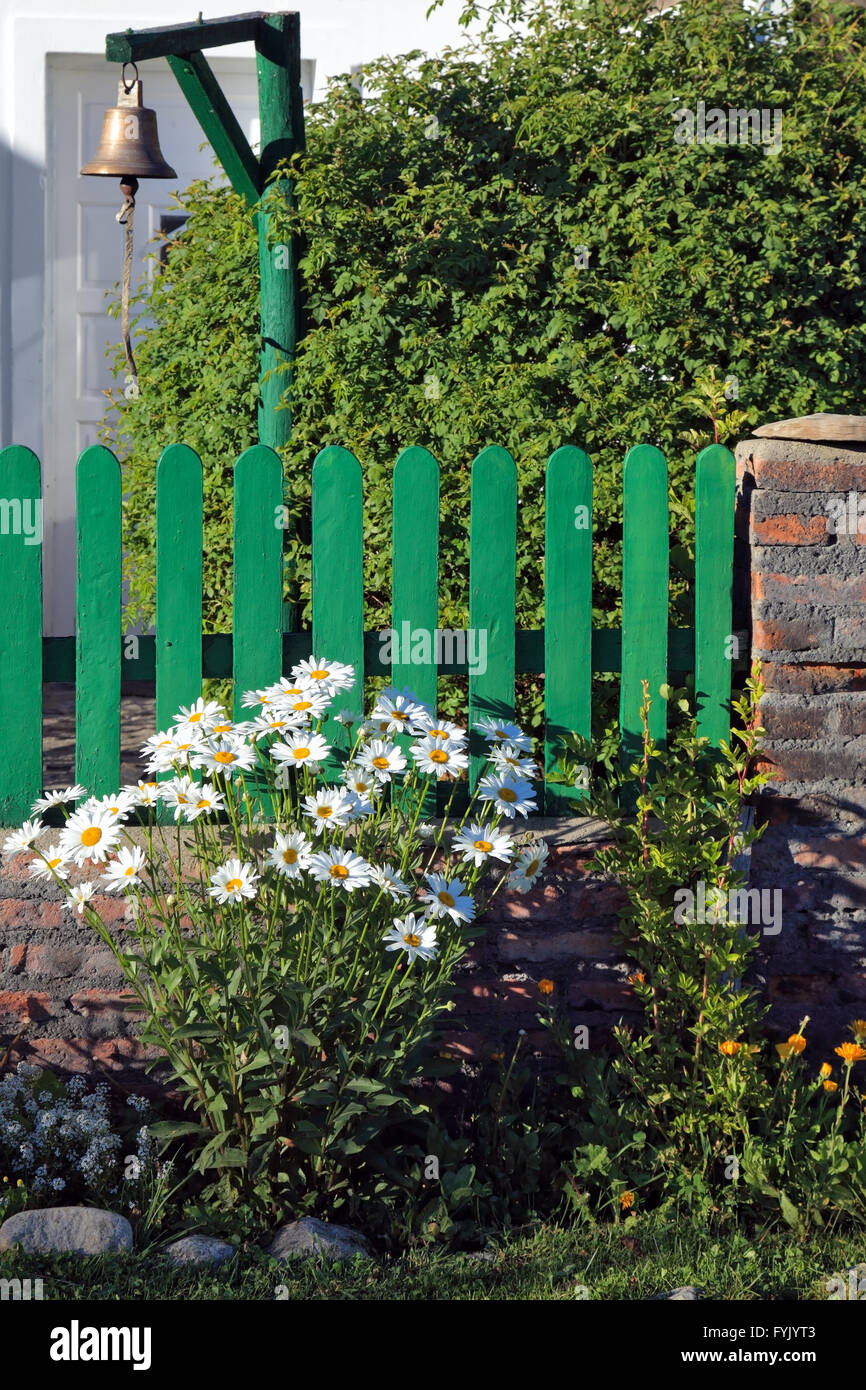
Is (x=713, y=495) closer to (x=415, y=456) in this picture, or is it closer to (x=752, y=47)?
(x=415, y=456)

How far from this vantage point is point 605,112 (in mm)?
3787

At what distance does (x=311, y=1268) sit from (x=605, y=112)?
295 centimetres

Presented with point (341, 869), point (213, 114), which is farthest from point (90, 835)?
point (213, 114)

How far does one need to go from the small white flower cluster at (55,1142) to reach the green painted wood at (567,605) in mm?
1249

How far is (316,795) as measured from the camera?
3.05m

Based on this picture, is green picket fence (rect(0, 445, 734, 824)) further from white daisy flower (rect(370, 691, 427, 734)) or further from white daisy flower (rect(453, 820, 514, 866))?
white daisy flower (rect(453, 820, 514, 866))

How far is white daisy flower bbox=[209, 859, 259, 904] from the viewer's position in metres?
2.76

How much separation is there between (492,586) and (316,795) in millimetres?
682

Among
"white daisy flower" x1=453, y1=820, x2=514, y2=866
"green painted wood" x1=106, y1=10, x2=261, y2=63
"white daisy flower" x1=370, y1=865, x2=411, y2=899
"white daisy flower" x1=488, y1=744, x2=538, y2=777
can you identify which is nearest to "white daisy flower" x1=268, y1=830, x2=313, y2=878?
"white daisy flower" x1=370, y1=865, x2=411, y2=899

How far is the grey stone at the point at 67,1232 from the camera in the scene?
8.93ft

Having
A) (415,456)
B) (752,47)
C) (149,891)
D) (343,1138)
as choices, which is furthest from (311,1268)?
(752,47)

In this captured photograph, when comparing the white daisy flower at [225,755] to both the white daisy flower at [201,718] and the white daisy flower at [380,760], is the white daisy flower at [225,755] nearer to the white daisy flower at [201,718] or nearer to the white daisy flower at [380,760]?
the white daisy flower at [201,718]

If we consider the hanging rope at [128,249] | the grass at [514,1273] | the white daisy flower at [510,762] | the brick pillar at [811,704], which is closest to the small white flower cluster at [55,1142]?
the grass at [514,1273]

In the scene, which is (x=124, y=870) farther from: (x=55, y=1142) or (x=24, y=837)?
(x=55, y=1142)
